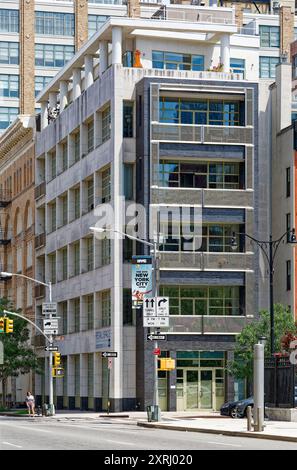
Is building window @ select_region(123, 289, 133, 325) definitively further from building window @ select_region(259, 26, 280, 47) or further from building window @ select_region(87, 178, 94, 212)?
building window @ select_region(259, 26, 280, 47)

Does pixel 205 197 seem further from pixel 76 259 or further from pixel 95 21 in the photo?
pixel 95 21

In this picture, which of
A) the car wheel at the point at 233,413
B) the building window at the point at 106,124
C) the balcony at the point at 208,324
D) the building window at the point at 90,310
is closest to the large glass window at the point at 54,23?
the building window at the point at 106,124

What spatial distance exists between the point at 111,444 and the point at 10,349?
2274 inches

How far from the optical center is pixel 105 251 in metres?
81.1

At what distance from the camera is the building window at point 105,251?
79594 millimetres

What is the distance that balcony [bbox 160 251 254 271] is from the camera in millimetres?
76438

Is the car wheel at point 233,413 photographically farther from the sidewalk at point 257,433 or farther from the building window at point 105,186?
the building window at point 105,186

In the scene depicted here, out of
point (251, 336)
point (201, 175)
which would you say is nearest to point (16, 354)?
point (201, 175)

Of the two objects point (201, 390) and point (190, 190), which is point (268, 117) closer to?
point (190, 190)

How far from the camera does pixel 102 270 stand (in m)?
80.6

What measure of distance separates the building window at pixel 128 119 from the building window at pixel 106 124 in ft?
5.93

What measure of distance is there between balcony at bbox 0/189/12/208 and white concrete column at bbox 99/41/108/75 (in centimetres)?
3283

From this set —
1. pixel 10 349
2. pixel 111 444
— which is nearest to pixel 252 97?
pixel 10 349

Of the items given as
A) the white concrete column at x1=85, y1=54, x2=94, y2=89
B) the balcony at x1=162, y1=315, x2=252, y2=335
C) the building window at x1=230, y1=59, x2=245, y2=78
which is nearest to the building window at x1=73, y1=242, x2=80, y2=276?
the white concrete column at x1=85, y1=54, x2=94, y2=89
